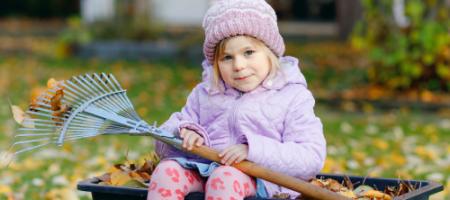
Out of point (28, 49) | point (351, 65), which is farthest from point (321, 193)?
point (28, 49)

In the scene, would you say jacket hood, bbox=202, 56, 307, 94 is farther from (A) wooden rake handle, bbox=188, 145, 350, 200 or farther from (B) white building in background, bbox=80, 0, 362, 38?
(B) white building in background, bbox=80, 0, 362, 38

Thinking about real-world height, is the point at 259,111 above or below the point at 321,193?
above

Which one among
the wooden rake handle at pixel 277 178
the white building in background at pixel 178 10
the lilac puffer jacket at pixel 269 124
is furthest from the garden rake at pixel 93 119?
the white building in background at pixel 178 10

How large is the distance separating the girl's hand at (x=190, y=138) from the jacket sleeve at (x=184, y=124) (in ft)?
0.11

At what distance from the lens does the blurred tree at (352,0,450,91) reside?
847 centimetres

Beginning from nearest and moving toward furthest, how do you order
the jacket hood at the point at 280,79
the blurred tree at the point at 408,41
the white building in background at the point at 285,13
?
the jacket hood at the point at 280,79, the blurred tree at the point at 408,41, the white building in background at the point at 285,13

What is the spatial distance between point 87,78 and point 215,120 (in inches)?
18.3

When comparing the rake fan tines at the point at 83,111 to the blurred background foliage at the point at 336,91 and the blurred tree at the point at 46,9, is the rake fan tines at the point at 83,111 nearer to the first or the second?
the blurred background foliage at the point at 336,91

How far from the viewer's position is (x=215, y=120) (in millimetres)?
3381

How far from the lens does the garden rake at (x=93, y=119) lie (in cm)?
303

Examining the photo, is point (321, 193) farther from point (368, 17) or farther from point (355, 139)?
point (368, 17)

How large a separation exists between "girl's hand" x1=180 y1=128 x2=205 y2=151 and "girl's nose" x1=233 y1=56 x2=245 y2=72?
27 cm

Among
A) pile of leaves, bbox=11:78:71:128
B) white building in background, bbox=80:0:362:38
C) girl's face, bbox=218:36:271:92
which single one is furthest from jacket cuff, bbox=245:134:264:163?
white building in background, bbox=80:0:362:38

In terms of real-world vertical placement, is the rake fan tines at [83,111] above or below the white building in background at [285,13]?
below
